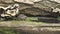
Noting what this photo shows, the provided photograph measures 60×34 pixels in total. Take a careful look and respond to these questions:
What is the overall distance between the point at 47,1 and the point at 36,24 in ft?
0.57

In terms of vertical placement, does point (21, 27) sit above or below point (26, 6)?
below

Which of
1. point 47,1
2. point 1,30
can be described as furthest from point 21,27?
point 47,1

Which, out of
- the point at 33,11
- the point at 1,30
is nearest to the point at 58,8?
the point at 33,11

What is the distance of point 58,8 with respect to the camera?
1.32 meters

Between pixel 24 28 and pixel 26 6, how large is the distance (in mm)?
152

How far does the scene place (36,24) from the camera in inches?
50.7

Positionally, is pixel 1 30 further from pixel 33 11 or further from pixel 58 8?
pixel 58 8

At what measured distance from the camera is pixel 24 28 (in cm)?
129

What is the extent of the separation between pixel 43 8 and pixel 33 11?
0.07 m

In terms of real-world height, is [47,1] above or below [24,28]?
above

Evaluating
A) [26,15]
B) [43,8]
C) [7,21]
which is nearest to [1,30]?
[7,21]

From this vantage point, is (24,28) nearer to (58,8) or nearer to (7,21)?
(7,21)

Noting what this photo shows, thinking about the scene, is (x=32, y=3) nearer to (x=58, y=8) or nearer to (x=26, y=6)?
(x=26, y=6)

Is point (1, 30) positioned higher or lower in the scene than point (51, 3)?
lower
